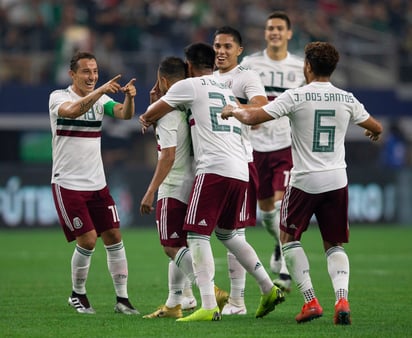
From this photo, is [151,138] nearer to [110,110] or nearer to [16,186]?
[16,186]

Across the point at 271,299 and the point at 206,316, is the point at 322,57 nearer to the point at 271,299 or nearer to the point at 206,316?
the point at 271,299

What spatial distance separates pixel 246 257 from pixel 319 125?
4.45 ft

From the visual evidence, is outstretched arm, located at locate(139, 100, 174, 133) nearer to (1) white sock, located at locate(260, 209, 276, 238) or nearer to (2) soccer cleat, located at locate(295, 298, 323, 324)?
(2) soccer cleat, located at locate(295, 298, 323, 324)

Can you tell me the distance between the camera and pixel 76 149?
10.3 metres

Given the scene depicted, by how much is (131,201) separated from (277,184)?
1016 cm

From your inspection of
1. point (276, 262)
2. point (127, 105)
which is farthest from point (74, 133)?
point (276, 262)

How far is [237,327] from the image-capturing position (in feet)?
29.3

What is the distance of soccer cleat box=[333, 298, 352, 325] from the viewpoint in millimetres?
8992

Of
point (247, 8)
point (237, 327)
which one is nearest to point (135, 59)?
point (247, 8)

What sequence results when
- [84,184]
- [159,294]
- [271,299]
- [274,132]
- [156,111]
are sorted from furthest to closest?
1. [274,132]
2. [159,294]
3. [84,184]
4. [271,299]
5. [156,111]

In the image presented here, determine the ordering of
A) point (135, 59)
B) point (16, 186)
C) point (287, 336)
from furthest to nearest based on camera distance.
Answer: point (135, 59) < point (16, 186) < point (287, 336)

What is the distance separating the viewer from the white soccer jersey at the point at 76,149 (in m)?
10.3

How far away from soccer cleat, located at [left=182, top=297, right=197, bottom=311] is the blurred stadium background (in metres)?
12.1

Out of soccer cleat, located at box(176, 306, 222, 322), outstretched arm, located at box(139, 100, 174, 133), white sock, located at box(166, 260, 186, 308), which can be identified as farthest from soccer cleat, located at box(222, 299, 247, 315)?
outstretched arm, located at box(139, 100, 174, 133)
